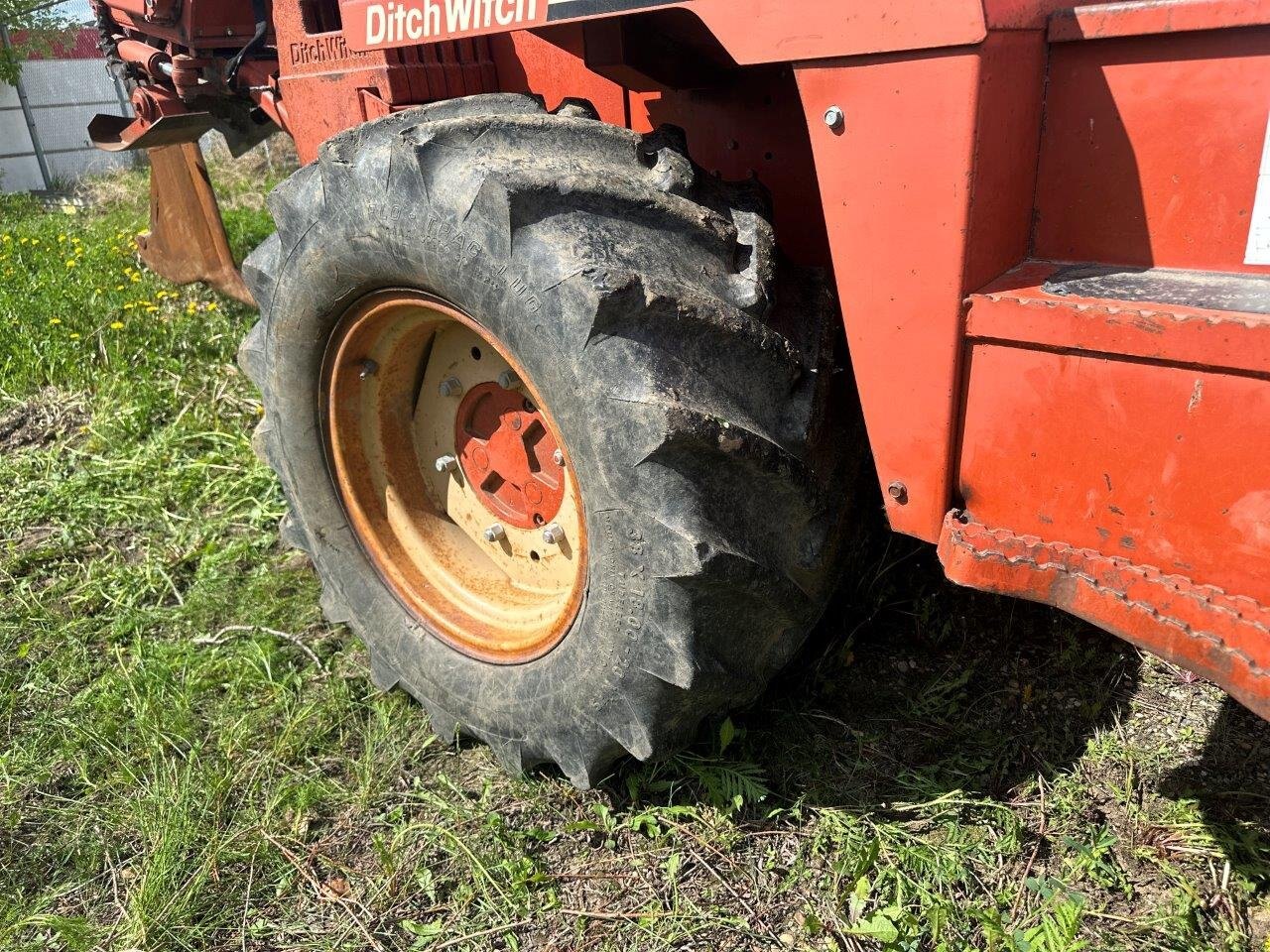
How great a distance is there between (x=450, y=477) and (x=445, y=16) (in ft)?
3.35

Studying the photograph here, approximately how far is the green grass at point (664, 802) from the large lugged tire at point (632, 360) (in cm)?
28

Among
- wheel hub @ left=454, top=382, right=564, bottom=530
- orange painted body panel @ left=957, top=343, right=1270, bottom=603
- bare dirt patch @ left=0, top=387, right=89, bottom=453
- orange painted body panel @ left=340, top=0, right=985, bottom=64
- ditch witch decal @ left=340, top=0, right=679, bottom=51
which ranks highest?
ditch witch decal @ left=340, top=0, right=679, bottom=51

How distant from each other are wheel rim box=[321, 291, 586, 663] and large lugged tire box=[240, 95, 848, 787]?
199 mm

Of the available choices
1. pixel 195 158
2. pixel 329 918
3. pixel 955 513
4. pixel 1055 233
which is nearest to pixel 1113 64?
pixel 1055 233

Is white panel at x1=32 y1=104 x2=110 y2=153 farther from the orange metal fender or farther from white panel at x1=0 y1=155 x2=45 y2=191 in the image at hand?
the orange metal fender

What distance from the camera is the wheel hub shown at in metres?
2.17

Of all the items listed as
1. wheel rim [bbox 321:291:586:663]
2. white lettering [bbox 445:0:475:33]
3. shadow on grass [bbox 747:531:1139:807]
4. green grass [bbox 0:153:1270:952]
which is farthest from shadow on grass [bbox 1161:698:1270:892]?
white lettering [bbox 445:0:475:33]

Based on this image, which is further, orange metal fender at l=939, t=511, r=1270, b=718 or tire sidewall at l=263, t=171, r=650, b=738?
tire sidewall at l=263, t=171, r=650, b=738

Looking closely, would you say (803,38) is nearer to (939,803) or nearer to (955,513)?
(955,513)

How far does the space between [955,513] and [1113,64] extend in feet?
2.19

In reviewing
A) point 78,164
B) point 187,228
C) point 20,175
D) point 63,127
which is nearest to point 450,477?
point 187,228

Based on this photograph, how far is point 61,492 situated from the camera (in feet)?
11.5

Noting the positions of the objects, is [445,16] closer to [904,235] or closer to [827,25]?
[827,25]

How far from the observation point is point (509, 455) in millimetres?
2232
